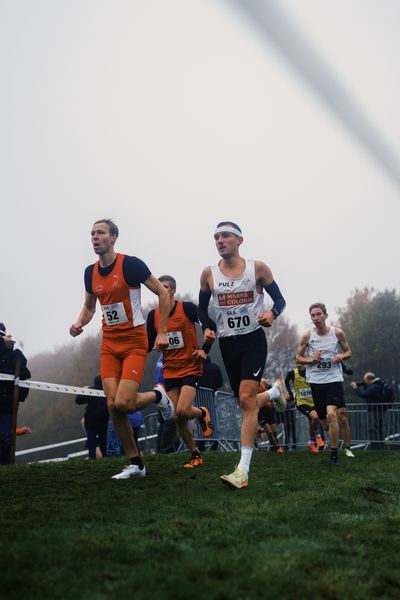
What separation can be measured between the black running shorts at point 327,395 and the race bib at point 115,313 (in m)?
4.37

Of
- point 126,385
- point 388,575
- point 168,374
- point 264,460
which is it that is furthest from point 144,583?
point 264,460

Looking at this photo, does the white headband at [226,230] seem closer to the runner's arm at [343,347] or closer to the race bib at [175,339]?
the race bib at [175,339]

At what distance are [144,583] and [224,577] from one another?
370 millimetres

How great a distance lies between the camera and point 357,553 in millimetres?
3807

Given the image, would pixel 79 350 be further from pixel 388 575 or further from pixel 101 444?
pixel 388 575

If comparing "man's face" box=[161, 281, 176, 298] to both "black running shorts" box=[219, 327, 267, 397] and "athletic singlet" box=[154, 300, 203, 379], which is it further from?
"black running shorts" box=[219, 327, 267, 397]

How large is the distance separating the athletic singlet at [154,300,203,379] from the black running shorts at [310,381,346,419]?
8.29 feet

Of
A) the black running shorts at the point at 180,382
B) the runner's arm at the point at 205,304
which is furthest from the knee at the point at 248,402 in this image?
the black running shorts at the point at 180,382

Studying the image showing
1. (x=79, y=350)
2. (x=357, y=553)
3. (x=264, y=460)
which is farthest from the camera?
(x=79, y=350)

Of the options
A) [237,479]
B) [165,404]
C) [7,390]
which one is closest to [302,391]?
[7,390]

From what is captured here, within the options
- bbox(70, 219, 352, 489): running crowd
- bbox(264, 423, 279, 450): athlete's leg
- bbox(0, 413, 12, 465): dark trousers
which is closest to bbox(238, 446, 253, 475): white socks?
bbox(70, 219, 352, 489): running crowd

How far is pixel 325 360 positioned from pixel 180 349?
9.59 ft

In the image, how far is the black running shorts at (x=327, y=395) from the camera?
35.2 ft

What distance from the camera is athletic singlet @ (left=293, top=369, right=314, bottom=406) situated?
1531 centimetres
